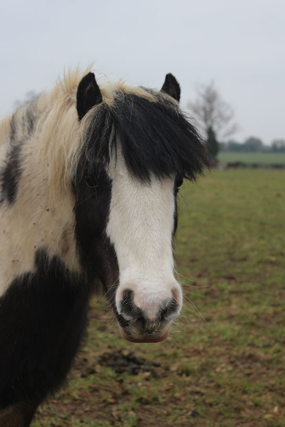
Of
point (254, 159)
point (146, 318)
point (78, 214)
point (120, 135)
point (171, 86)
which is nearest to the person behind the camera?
point (146, 318)

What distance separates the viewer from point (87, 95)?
221 centimetres

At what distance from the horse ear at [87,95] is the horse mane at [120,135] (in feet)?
0.17

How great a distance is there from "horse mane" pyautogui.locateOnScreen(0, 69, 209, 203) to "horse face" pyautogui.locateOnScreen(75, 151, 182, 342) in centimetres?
8

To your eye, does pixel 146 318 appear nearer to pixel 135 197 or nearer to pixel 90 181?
pixel 135 197

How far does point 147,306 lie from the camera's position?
1.73 meters

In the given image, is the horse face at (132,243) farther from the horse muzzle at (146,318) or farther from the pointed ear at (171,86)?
the pointed ear at (171,86)

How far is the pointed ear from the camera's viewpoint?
2.65m

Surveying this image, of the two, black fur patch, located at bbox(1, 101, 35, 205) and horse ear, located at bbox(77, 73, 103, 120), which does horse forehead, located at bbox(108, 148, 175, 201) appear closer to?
horse ear, located at bbox(77, 73, 103, 120)

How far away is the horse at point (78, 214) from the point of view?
77.2 inches

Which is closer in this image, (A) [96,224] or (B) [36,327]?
(A) [96,224]

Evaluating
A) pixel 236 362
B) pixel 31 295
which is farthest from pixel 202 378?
pixel 31 295

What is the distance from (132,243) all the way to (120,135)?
593mm

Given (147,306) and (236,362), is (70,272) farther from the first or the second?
(236,362)

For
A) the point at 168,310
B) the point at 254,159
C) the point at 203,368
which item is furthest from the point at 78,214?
the point at 254,159
